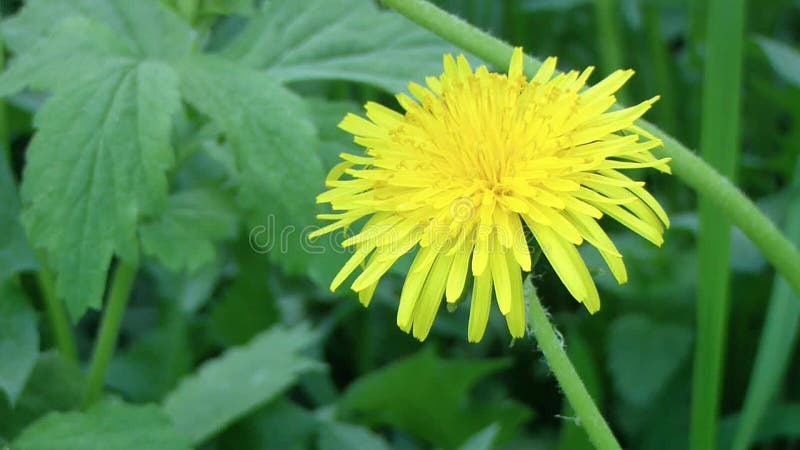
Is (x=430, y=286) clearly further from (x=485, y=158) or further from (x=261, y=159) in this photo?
(x=261, y=159)

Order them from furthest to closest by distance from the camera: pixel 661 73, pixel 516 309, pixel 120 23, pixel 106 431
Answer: pixel 661 73 < pixel 120 23 < pixel 106 431 < pixel 516 309

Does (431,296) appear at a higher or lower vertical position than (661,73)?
lower

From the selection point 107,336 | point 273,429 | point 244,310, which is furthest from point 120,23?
point 273,429

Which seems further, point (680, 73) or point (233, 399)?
point (680, 73)

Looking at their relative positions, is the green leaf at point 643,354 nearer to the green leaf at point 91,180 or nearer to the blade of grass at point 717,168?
the blade of grass at point 717,168

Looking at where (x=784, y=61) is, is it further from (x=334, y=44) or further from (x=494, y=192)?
(x=494, y=192)

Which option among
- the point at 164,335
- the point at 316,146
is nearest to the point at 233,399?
the point at 164,335
